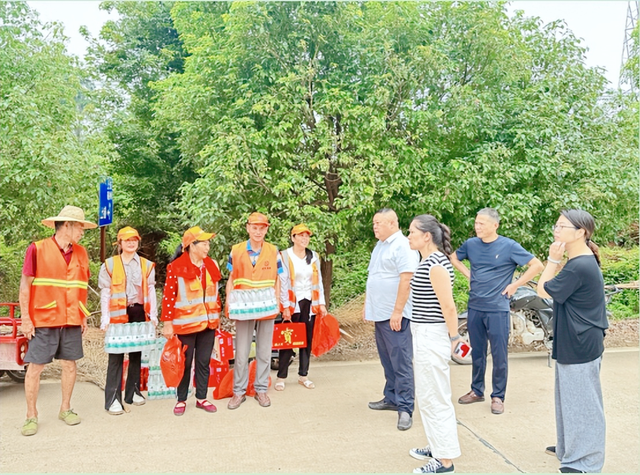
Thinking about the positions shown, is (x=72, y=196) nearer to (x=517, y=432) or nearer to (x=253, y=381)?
(x=253, y=381)

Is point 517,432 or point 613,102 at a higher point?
point 613,102

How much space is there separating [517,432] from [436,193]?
3112mm

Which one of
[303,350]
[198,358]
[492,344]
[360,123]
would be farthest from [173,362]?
[360,123]

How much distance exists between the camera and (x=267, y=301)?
15.4ft

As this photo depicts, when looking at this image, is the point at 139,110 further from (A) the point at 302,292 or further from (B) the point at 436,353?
(B) the point at 436,353

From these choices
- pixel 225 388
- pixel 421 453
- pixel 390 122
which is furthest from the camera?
pixel 390 122

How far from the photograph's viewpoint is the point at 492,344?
15.2 ft

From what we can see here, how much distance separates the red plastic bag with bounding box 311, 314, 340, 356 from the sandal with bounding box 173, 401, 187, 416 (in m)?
1.41

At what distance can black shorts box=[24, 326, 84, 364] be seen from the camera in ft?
13.5

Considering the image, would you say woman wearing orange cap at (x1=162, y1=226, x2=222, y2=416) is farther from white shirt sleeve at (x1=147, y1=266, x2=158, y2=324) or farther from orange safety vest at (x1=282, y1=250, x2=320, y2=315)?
orange safety vest at (x1=282, y1=250, x2=320, y2=315)

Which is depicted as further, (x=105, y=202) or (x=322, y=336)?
(x=105, y=202)

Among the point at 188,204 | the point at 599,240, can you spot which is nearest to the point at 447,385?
the point at 188,204

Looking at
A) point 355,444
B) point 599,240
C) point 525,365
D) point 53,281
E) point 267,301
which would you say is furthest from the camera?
point 599,240

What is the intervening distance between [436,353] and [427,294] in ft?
1.18
